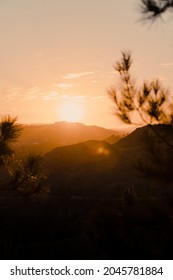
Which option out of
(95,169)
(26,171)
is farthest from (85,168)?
(26,171)

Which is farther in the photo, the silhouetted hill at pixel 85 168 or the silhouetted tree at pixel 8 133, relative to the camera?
the silhouetted hill at pixel 85 168

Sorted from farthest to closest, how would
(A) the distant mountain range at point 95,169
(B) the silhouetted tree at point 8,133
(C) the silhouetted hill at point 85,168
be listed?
(C) the silhouetted hill at point 85,168 < (A) the distant mountain range at point 95,169 < (B) the silhouetted tree at point 8,133

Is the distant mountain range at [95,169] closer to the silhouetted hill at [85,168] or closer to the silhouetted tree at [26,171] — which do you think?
the silhouetted hill at [85,168]

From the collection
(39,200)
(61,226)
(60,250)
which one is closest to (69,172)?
(39,200)

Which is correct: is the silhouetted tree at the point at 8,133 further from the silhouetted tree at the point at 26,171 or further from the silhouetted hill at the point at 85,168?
the silhouetted hill at the point at 85,168

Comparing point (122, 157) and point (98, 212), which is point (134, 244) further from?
point (122, 157)

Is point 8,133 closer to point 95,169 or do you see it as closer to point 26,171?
point 26,171

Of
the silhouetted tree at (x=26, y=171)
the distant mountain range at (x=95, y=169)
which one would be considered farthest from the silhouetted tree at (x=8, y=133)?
the distant mountain range at (x=95, y=169)

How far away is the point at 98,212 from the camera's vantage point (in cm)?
812

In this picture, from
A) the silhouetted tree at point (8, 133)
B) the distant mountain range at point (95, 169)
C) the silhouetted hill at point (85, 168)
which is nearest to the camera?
the silhouetted tree at point (8, 133)

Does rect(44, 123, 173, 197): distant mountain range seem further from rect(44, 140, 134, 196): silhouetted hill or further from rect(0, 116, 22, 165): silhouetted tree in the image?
rect(0, 116, 22, 165): silhouetted tree
